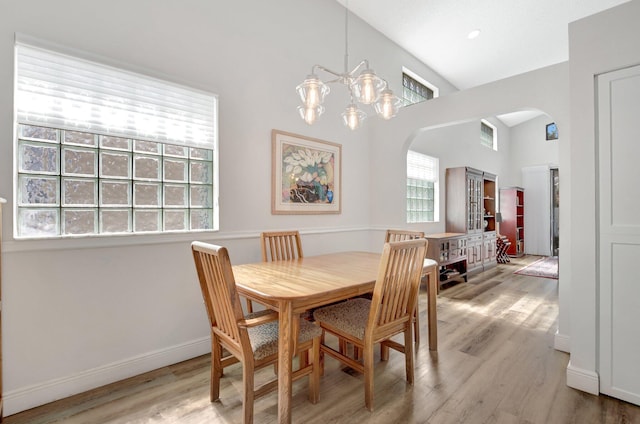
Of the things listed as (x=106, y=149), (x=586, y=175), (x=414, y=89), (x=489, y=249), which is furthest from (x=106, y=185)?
(x=489, y=249)

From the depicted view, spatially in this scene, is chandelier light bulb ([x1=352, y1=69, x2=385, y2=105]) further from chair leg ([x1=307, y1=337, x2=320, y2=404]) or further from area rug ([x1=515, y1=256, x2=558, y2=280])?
area rug ([x1=515, y1=256, x2=558, y2=280])

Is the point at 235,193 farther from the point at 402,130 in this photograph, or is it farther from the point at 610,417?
the point at 610,417

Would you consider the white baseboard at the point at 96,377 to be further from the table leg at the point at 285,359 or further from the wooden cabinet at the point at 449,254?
the wooden cabinet at the point at 449,254

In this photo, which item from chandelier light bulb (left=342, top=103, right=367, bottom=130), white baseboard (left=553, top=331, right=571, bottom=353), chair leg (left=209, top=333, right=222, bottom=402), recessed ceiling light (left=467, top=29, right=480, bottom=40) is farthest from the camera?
recessed ceiling light (left=467, top=29, right=480, bottom=40)

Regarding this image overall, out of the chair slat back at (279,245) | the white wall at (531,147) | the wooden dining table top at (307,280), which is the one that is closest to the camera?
the wooden dining table top at (307,280)

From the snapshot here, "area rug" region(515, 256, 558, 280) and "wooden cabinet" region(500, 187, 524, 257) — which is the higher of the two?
"wooden cabinet" region(500, 187, 524, 257)

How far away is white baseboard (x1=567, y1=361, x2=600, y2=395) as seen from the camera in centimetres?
191

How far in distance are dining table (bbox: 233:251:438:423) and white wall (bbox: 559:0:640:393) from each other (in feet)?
3.03

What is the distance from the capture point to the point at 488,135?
7.68 m

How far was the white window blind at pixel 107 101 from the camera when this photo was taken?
1.83 metres

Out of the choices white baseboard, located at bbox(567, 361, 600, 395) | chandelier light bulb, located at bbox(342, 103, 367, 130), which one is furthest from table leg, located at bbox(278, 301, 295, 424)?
white baseboard, located at bbox(567, 361, 600, 395)

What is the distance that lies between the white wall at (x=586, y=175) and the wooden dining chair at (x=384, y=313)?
106cm

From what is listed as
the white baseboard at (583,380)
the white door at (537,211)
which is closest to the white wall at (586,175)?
the white baseboard at (583,380)

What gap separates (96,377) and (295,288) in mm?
1561
